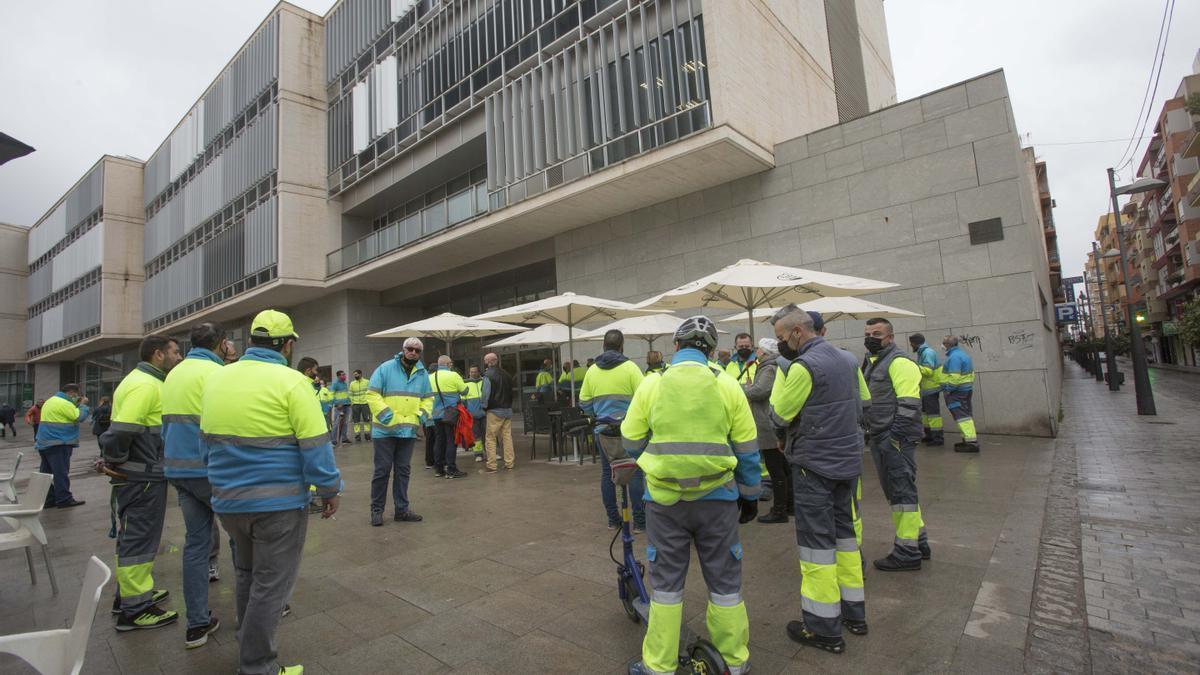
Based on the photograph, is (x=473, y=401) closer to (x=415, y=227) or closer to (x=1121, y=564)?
(x=1121, y=564)

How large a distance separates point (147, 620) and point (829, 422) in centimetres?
461

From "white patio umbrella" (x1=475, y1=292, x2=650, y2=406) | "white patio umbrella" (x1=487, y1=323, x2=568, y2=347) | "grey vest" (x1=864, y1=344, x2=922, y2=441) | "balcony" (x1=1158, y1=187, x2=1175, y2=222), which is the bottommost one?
"grey vest" (x1=864, y1=344, x2=922, y2=441)

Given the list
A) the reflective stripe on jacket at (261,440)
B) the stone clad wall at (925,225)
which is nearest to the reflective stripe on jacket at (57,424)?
the reflective stripe on jacket at (261,440)

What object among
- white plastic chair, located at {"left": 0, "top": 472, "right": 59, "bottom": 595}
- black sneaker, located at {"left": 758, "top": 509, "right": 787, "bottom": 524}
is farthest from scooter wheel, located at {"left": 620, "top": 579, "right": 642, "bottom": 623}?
white plastic chair, located at {"left": 0, "top": 472, "right": 59, "bottom": 595}

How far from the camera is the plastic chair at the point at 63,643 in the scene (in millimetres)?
2059

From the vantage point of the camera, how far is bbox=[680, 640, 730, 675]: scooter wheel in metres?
2.36

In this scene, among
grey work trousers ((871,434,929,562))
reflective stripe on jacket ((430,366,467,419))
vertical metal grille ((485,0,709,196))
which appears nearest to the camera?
grey work trousers ((871,434,929,562))

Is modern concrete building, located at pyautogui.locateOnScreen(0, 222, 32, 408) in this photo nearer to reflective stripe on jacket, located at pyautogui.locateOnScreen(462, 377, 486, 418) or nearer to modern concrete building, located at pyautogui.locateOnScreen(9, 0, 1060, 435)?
modern concrete building, located at pyautogui.locateOnScreen(9, 0, 1060, 435)

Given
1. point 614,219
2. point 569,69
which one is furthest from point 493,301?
point 569,69

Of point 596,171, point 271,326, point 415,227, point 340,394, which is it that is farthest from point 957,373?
point 415,227

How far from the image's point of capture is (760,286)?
6609mm

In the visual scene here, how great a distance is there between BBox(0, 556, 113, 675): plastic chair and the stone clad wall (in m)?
12.4

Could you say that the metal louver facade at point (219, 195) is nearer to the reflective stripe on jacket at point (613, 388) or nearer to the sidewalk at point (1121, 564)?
the reflective stripe on jacket at point (613, 388)

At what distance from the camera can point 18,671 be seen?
313 cm
